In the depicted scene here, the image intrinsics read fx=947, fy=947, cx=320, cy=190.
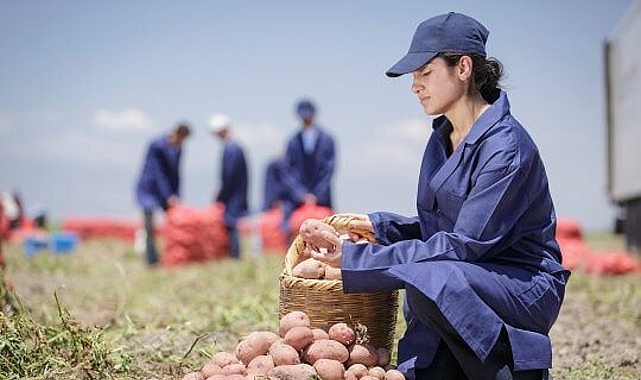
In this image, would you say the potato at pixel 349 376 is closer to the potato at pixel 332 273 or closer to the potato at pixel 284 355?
the potato at pixel 284 355

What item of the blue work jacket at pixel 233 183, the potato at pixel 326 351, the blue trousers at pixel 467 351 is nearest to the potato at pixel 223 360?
the potato at pixel 326 351

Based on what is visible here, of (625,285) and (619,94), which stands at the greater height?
(619,94)

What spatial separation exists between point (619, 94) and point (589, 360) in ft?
35.2

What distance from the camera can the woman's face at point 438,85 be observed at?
349 centimetres

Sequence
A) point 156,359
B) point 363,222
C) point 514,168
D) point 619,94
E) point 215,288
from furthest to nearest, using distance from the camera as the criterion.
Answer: point 619,94, point 215,288, point 156,359, point 363,222, point 514,168

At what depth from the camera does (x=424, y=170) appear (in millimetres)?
3711

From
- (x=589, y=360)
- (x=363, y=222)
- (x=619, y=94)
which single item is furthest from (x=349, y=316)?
(x=619, y=94)

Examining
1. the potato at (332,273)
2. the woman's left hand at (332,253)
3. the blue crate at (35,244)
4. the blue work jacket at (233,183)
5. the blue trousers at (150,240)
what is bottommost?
the blue crate at (35,244)

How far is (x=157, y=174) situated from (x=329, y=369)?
9.11 meters

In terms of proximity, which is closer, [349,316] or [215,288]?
[349,316]

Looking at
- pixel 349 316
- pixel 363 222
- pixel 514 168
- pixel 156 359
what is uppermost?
pixel 514 168

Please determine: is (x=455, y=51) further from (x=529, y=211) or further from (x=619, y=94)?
(x=619, y=94)

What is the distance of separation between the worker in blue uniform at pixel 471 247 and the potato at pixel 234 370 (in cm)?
48

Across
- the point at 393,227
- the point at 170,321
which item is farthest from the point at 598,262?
the point at 393,227
